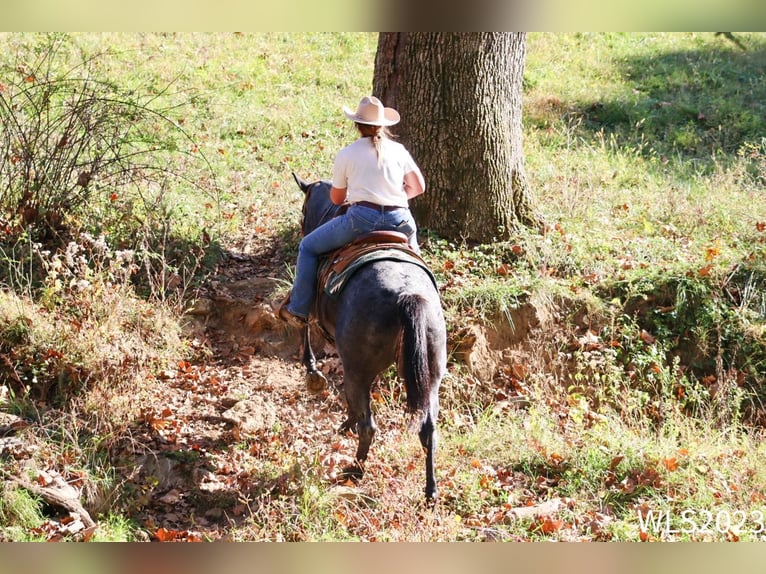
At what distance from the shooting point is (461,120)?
29.8 ft

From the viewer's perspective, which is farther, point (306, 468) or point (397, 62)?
point (397, 62)

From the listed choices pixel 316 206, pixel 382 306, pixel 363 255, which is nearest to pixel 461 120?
pixel 316 206

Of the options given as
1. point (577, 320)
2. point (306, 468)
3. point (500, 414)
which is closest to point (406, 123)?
point (577, 320)

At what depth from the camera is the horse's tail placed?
5.67 m

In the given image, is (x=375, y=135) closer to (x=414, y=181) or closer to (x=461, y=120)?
(x=414, y=181)

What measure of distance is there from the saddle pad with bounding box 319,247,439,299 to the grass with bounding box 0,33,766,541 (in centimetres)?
153

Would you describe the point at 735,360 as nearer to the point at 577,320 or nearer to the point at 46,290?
the point at 577,320

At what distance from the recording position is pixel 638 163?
1246cm

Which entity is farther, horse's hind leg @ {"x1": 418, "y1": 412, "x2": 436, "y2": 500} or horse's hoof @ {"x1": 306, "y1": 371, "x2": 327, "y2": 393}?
horse's hoof @ {"x1": 306, "y1": 371, "x2": 327, "y2": 393}

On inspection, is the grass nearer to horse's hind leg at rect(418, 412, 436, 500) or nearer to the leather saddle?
horse's hind leg at rect(418, 412, 436, 500)

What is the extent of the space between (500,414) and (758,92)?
11068 mm

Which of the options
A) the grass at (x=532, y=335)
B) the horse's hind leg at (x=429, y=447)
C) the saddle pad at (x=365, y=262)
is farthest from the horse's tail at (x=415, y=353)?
the grass at (x=532, y=335)

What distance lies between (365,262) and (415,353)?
3.09ft

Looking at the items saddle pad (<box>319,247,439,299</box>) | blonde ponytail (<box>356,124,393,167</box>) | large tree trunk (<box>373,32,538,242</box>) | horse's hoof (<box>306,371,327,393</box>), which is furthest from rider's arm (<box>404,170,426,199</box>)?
large tree trunk (<box>373,32,538,242</box>)
